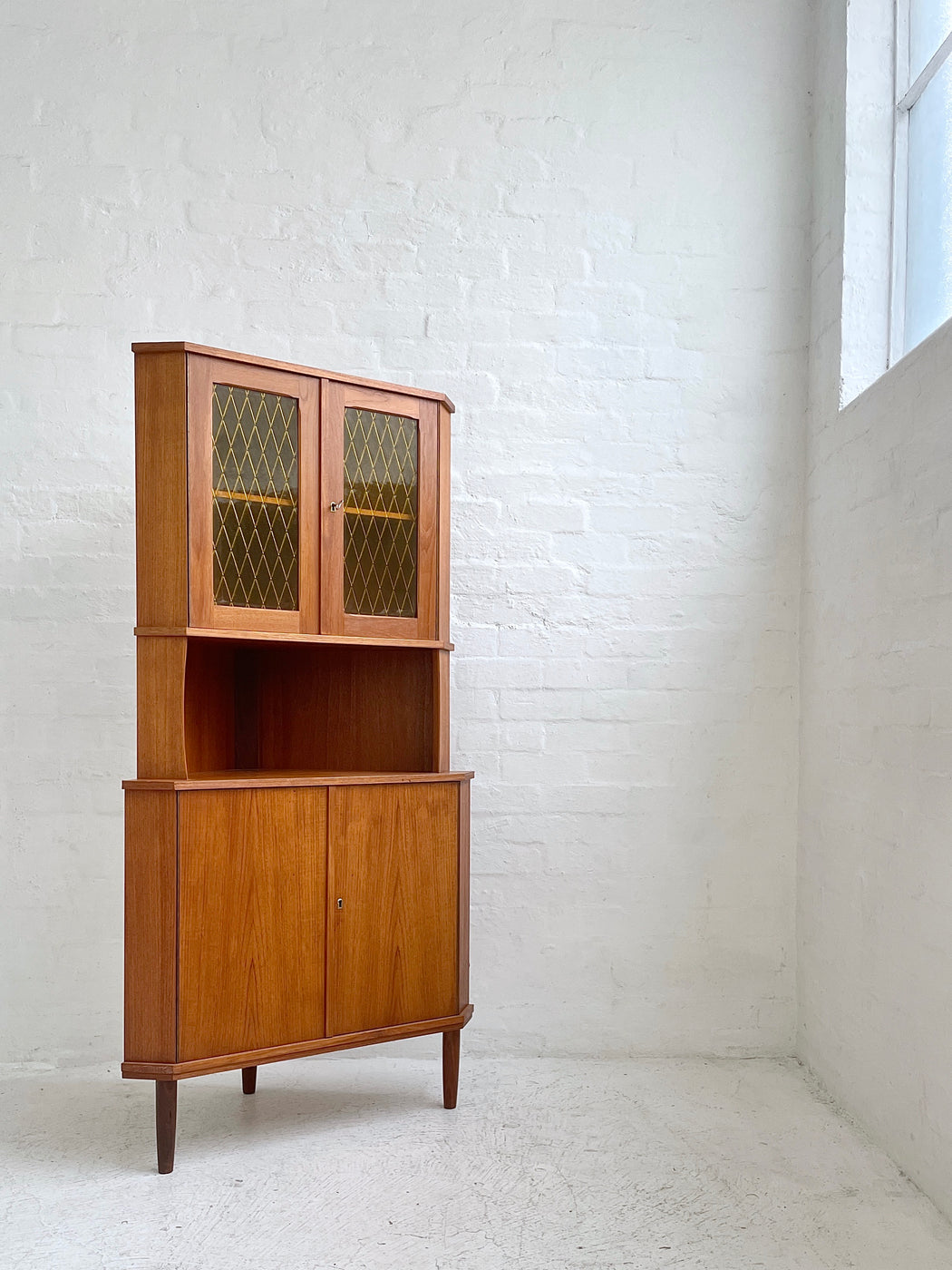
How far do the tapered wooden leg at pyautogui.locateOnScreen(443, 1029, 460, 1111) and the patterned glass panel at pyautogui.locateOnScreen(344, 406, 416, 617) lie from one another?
108 cm

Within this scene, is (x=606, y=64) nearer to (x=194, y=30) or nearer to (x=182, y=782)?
(x=194, y=30)

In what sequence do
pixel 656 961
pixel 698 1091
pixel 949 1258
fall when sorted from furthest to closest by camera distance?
pixel 656 961 < pixel 698 1091 < pixel 949 1258

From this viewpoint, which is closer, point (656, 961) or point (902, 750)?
point (902, 750)

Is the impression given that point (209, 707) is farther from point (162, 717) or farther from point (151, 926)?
point (151, 926)

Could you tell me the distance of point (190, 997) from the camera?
239 centimetres

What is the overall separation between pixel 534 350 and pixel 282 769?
1.43 m

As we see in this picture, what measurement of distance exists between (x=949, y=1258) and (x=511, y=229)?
2766 millimetres

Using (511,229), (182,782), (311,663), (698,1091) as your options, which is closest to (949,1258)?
(698,1091)

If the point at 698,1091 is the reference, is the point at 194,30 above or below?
above

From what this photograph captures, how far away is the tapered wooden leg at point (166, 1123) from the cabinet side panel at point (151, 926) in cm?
8

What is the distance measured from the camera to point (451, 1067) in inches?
109

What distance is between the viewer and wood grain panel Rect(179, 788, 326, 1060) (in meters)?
2.40

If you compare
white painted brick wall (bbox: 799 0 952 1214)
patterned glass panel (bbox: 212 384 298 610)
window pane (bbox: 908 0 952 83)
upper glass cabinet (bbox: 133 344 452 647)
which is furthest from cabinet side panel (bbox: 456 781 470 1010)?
window pane (bbox: 908 0 952 83)

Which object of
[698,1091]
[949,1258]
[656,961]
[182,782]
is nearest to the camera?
[949,1258]
